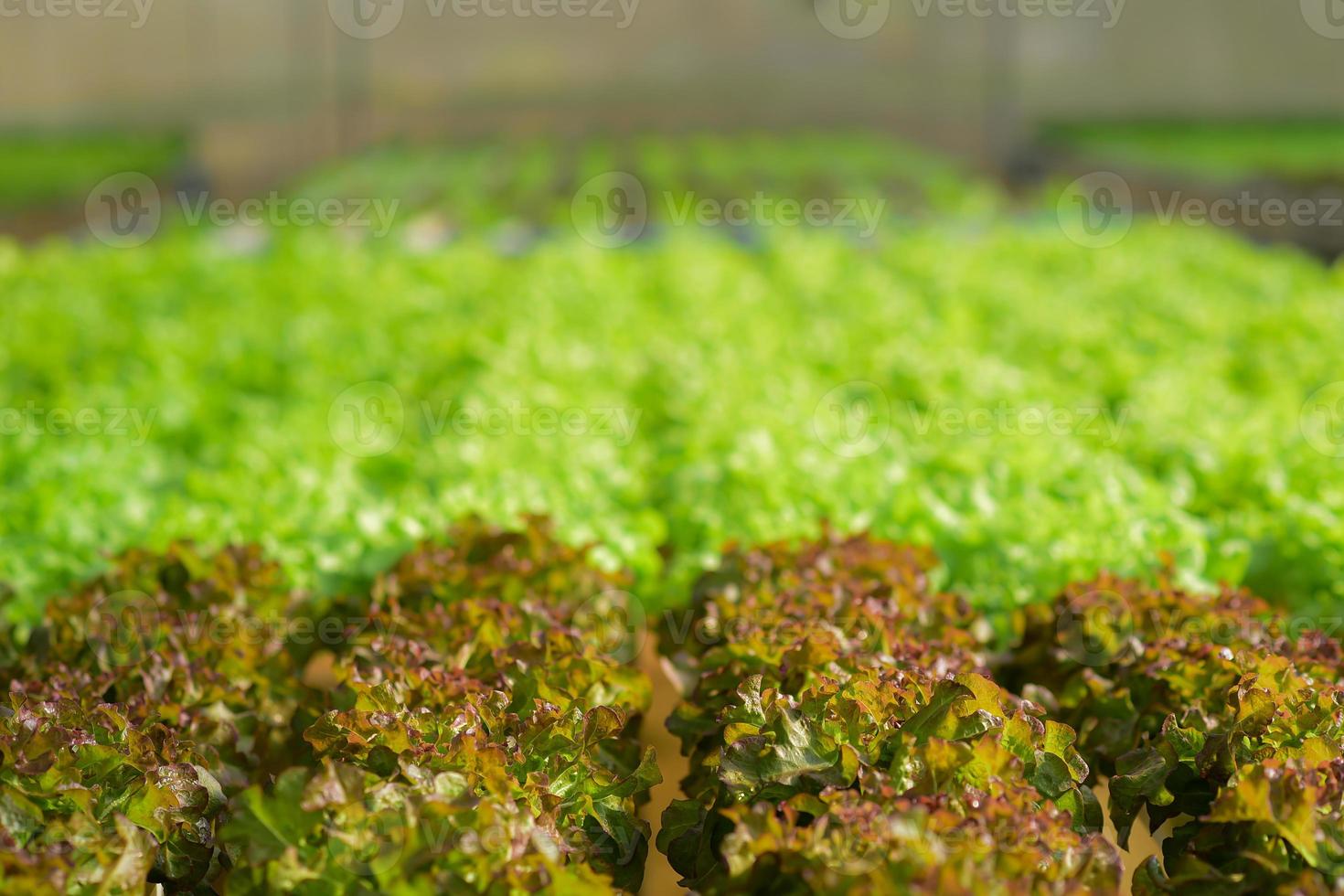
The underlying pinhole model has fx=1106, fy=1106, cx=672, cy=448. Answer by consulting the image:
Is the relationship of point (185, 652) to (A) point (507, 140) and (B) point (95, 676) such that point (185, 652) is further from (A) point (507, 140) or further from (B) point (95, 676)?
(A) point (507, 140)

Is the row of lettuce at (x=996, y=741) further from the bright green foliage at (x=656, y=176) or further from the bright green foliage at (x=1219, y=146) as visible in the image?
the bright green foliage at (x=1219, y=146)

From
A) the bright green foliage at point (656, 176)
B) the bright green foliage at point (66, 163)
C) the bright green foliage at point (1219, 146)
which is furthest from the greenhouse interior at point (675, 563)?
the bright green foliage at point (66, 163)

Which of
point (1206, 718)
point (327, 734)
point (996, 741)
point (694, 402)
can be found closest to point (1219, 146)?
point (694, 402)

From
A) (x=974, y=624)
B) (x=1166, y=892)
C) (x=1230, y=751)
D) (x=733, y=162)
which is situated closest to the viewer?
(x=1166, y=892)

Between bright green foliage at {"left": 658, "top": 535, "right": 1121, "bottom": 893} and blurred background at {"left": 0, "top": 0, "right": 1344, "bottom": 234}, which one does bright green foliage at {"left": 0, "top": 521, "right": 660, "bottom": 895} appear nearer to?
bright green foliage at {"left": 658, "top": 535, "right": 1121, "bottom": 893}

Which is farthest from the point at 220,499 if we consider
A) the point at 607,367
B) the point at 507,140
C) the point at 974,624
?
the point at 507,140

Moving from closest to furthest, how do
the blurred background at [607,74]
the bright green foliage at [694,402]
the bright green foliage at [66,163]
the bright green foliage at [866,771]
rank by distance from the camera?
the bright green foliage at [866,771]
the bright green foliage at [694,402]
the bright green foliage at [66,163]
the blurred background at [607,74]

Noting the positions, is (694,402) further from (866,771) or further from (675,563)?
(866,771)

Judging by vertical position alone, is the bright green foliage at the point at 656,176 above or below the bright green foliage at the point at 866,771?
below
